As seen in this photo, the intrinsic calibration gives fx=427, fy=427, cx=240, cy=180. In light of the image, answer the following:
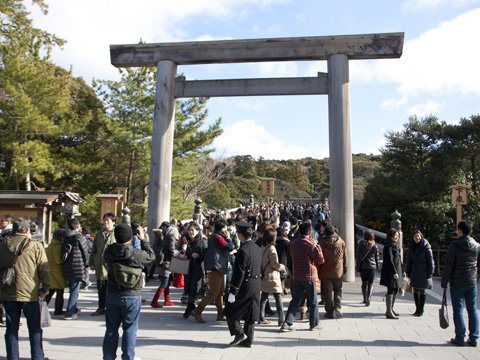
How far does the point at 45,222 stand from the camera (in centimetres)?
1545

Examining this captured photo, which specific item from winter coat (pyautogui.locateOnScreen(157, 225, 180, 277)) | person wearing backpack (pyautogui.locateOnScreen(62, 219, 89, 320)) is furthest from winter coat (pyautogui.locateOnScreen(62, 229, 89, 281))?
winter coat (pyautogui.locateOnScreen(157, 225, 180, 277))

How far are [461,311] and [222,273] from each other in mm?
3251

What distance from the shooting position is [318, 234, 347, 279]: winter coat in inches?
270

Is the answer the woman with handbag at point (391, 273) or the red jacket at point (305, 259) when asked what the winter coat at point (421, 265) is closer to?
the woman with handbag at point (391, 273)

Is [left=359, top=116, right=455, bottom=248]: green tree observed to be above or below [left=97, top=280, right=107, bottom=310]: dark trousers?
above

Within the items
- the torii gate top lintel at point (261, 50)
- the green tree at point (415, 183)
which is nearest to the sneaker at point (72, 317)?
the torii gate top lintel at point (261, 50)

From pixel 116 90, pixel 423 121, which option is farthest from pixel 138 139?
pixel 423 121

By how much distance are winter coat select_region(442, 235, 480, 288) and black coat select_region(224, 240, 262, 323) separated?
→ 250 centimetres

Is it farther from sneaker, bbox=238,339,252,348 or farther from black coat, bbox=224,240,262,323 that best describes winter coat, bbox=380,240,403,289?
sneaker, bbox=238,339,252,348

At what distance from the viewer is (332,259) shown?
688cm

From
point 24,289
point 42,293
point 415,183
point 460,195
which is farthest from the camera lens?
point 415,183

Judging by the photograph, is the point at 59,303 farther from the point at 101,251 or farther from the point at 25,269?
the point at 25,269

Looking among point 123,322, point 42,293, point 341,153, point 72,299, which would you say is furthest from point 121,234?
point 341,153

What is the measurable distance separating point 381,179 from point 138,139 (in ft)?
39.3
